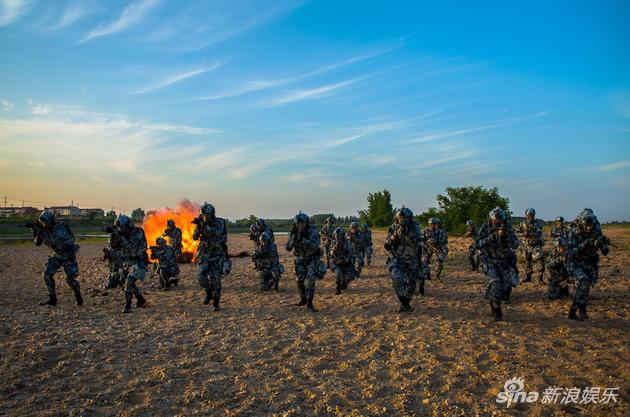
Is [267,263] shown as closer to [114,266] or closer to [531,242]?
[114,266]

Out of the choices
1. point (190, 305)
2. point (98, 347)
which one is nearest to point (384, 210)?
point (190, 305)

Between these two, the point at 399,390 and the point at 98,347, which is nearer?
the point at 399,390

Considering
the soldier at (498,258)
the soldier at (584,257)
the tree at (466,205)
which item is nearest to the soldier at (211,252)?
the soldier at (498,258)

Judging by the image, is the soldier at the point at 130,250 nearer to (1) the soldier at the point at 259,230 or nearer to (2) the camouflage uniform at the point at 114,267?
(2) the camouflage uniform at the point at 114,267

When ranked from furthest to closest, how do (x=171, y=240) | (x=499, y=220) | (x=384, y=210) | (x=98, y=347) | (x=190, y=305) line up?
(x=384, y=210), (x=171, y=240), (x=190, y=305), (x=499, y=220), (x=98, y=347)

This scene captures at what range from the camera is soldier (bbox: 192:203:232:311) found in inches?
458

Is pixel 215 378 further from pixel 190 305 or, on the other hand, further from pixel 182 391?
pixel 190 305

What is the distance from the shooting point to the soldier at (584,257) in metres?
9.55

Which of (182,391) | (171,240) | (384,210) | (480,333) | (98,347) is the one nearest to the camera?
Answer: (182,391)

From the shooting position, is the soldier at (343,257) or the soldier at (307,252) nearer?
the soldier at (307,252)

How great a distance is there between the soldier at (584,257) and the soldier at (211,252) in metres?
8.59

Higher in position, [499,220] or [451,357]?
[499,220]

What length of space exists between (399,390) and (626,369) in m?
3.73

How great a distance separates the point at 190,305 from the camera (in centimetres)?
1223
